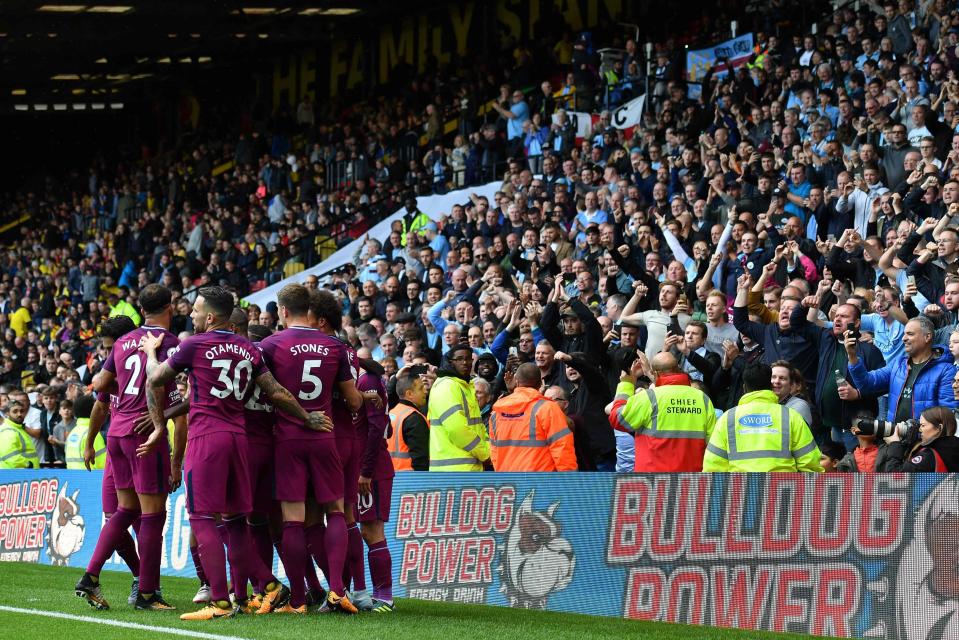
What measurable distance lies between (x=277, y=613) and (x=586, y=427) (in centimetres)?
376

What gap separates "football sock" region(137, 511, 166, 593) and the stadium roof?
71.2 feet

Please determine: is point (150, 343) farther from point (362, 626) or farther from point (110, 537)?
point (362, 626)

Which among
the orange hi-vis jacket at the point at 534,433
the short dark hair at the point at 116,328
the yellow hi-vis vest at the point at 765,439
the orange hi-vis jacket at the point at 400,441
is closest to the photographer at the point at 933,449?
the yellow hi-vis vest at the point at 765,439

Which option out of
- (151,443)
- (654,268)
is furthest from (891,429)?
(654,268)

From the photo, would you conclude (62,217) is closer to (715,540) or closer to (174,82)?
(174,82)

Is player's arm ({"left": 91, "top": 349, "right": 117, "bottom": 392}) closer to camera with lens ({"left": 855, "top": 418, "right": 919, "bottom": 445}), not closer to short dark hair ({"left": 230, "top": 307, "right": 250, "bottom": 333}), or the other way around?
short dark hair ({"left": 230, "top": 307, "right": 250, "bottom": 333})

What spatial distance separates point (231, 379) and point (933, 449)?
418 cm

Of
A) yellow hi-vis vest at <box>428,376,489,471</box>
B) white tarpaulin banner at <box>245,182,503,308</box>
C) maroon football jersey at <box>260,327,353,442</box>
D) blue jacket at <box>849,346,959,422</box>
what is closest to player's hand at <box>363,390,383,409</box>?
maroon football jersey at <box>260,327,353,442</box>

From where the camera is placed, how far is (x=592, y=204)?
17484 millimetres

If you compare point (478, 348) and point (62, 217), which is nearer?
point (478, 348)

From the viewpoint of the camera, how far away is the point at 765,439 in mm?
9039

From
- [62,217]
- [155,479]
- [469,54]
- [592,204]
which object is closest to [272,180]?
[469,54]

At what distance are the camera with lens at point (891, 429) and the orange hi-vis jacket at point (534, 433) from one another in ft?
7.05

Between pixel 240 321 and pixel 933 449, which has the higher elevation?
pixel 240 321
